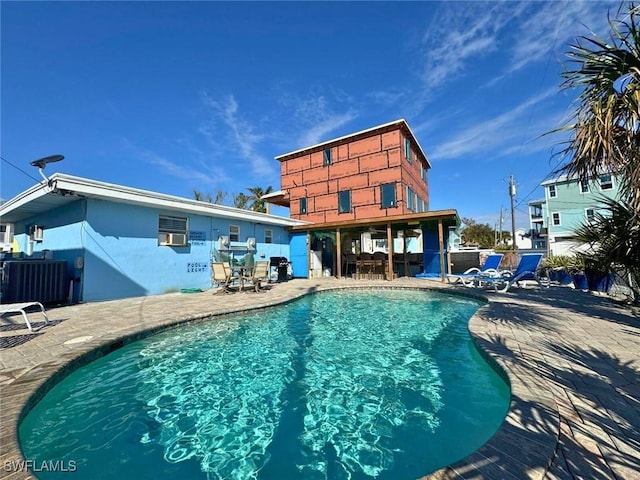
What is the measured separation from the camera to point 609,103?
167 inches

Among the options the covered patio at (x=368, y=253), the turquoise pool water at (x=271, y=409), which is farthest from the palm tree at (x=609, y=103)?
the covered patio at (x=368, y=253)

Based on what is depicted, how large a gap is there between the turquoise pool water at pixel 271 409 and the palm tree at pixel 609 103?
12.1 feet

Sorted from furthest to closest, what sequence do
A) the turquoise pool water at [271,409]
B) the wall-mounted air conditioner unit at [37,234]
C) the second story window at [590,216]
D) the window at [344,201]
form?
the window at [344,201], the wall-mounted air conditioner unit at [37,234], the second story window at [590,216], the turquoise pool water at [271,409]

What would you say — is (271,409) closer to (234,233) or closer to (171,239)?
(171,239)

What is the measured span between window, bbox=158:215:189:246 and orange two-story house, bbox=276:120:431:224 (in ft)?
35.0

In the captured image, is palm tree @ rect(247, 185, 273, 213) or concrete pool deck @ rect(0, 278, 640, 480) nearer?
concrete pool deck @ rect(0, 278, 640, 480)

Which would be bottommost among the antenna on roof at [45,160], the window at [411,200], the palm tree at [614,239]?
the palm tree at [614,239]

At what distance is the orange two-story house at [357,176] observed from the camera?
17.3 metres

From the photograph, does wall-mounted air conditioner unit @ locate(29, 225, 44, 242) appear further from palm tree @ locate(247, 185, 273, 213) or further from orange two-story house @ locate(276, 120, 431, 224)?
palm tree @ locate(247, 185, 273, 213)

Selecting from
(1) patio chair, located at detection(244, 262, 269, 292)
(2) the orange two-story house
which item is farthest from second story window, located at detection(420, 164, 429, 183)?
(1) patio chair, located at detection(244, 262, 269, 292)

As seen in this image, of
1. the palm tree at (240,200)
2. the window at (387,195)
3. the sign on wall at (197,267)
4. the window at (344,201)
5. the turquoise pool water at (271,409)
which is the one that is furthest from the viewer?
the palm tree at (240,200)

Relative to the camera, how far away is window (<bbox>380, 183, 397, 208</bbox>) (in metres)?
17.1

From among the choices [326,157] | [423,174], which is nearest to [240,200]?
[326,157]

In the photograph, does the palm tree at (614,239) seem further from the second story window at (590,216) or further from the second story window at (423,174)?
the second story window at (423,174)
